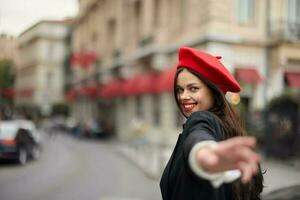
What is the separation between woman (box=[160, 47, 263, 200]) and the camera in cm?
129

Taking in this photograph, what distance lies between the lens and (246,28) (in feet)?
65.3

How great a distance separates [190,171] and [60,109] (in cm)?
6271

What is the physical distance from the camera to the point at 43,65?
38.6 metres

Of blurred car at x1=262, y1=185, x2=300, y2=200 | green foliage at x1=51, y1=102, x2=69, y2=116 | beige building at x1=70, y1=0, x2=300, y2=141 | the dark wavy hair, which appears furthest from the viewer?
green foliage at x1=51, y1=102, x2=69, y2=116

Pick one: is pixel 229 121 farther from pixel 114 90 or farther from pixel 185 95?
pixel 114 90

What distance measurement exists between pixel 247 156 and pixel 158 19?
83.0ft

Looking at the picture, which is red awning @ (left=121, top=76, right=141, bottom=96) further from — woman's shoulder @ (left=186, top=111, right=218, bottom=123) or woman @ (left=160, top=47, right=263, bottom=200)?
woman's shoulder @ (left=186, top=111, right=218, bottom=123)

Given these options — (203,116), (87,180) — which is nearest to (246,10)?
(87,180)

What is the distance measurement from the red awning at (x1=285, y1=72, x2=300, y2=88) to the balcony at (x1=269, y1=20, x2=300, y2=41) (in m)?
1.55

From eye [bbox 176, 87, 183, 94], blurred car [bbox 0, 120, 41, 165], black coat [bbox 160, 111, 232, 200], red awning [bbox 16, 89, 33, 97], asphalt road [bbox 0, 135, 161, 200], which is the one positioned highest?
eye [bbox 176, 87, 183, 94]

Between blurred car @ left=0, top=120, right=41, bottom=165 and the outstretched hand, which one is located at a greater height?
the outstretched hand

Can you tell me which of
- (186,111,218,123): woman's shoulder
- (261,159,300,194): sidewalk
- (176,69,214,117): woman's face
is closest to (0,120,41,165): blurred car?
(261,159,300,194): sidewalk

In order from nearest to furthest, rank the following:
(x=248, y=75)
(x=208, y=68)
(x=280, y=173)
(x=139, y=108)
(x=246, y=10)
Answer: (x=208, y=68) → (x=280, y=173) → (x=248, y=75) → (x=246, y=10) → (x=139, y=108)

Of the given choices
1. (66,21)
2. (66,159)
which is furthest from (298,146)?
(66,21)
